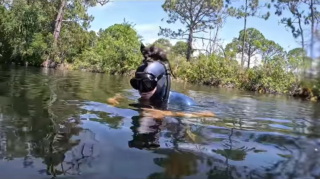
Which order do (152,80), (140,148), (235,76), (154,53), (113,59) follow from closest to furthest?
(140,148) → (152,80) → (154,53) → (235,76) → (113,59)

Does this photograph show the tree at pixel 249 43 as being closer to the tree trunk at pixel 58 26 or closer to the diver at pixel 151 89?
the tree trunk at pixel 58 26

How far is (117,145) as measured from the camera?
105 inches

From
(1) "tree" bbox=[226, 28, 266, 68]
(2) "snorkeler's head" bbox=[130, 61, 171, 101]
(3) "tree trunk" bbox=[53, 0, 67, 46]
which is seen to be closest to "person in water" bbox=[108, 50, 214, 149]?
(2) "snorkeler's head" bbox=[130, 61, 171, 101]

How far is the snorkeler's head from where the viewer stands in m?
3.95

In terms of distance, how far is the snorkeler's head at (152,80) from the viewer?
3.95 meters

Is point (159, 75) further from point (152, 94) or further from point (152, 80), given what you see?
point (152, 94)

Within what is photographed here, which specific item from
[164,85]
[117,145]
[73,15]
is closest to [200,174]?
[117,145]

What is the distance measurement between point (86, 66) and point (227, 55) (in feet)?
41.0

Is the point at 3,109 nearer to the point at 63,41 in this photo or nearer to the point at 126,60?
the point at 126,60

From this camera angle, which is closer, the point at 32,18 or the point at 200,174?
the point at 200,174

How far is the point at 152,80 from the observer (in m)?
3.96

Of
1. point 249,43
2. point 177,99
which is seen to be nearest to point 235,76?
point 177,99

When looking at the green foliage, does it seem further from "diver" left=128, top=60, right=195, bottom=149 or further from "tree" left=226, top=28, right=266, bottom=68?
"diver" left=128, top=60, right=195, bottom=149

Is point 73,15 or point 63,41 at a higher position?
point 73,15
